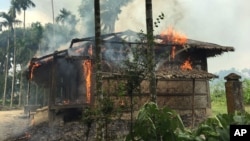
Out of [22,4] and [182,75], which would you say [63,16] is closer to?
[22,4]

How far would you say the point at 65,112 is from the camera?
1794cm

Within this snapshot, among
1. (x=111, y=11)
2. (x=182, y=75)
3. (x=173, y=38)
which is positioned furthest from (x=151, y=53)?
(x=111, y=11)

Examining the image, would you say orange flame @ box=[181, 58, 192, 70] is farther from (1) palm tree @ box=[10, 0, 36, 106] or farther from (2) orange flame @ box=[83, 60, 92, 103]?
(1) palm tree @ box=[10, 0, 36, 106]

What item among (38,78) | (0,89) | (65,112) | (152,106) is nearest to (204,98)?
(65,112)

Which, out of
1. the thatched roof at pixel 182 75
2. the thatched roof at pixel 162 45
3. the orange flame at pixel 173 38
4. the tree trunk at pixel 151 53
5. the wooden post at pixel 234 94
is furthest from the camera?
the orange flame at pixel 173 38

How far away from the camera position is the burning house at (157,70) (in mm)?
17000

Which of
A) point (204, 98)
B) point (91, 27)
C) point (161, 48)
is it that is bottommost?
point (204, 98)

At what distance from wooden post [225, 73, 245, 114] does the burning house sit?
6156mm

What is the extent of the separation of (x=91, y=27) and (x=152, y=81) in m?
41.6

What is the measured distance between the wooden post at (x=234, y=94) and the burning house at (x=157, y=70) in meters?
6.16

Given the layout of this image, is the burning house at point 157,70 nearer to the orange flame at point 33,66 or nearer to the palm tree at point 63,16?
the orange flame at point 33,66

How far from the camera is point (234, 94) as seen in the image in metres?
9.40

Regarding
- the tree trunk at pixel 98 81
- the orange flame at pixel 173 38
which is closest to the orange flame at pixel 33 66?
the orange flame at pixel 173 38

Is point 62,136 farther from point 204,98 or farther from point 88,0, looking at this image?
point 88,0
